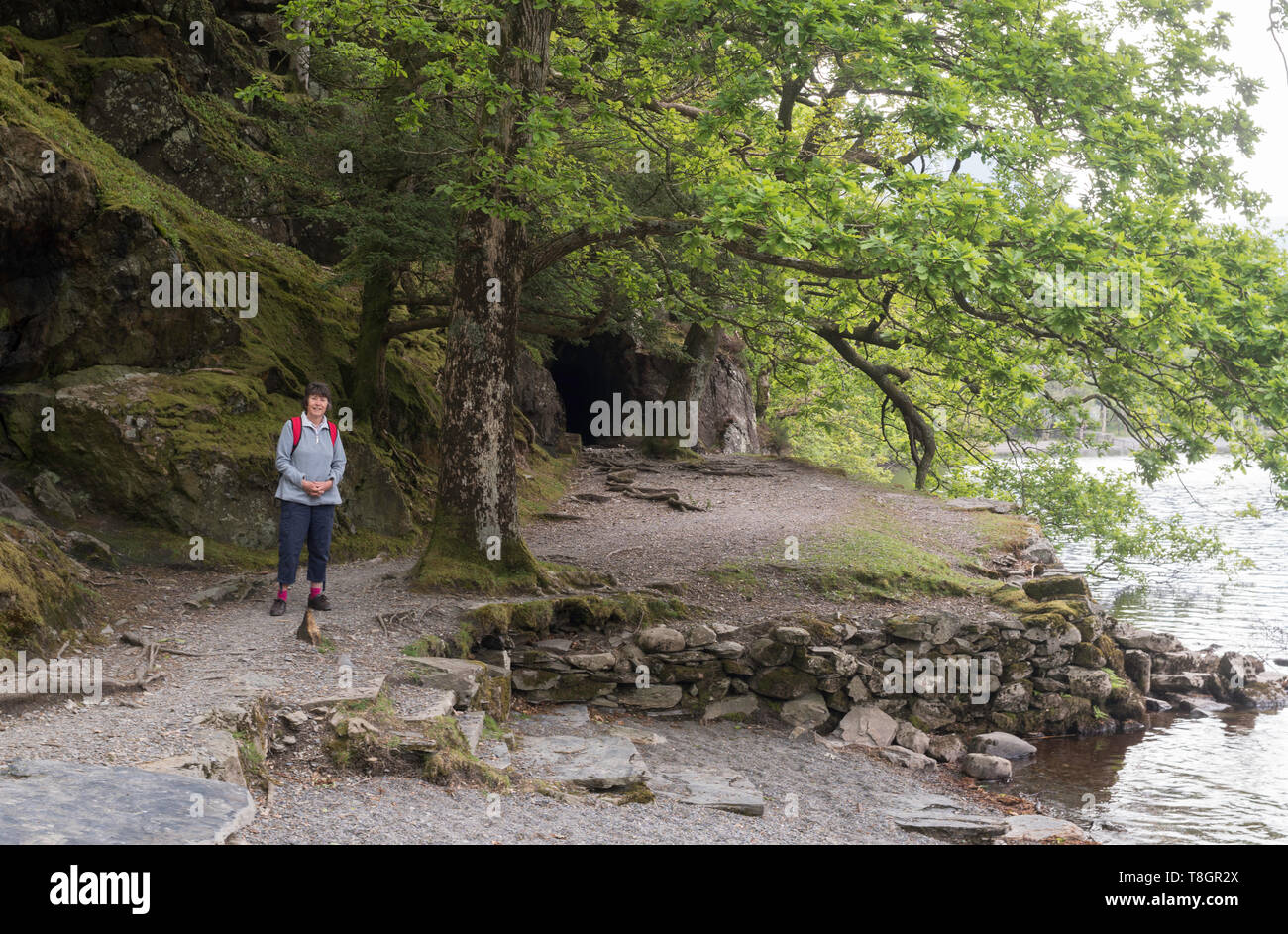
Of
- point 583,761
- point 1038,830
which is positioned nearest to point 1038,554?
point 1038,830

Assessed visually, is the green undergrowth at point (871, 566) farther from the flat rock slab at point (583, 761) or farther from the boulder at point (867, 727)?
the flat rock slab at point (583, 761)

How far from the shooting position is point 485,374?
12.6 metres

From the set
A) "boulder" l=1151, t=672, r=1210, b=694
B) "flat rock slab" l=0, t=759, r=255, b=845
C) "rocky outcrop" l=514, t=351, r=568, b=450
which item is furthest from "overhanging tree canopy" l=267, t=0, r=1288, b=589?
"rocky outcrop" l=514, t=351, r=568, b=450

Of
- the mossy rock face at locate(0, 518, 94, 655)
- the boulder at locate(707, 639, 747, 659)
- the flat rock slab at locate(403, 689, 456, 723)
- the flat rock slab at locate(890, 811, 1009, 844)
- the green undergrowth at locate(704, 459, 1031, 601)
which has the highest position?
the mossy rock face at locate(0, 518, 94, 655)

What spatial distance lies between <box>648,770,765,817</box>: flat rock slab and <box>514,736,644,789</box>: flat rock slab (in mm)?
302

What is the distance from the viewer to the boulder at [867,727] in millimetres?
12756

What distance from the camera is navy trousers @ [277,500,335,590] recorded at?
970 cm

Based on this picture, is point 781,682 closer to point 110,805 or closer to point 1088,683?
point 1088,683

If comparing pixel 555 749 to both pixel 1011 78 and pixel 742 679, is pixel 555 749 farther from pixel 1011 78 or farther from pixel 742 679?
pixel 1011 78

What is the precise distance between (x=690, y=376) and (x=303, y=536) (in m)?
17.9

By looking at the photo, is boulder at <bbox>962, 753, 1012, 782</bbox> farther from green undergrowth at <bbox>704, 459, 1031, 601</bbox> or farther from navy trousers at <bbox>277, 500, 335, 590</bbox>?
navy trousers at <bbox>277, 500, 335, 590</bbox>

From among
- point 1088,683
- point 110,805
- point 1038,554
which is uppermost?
point 110,805

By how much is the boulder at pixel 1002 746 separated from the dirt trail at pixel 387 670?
1.76 metres

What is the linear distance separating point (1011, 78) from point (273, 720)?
10.3 metres
